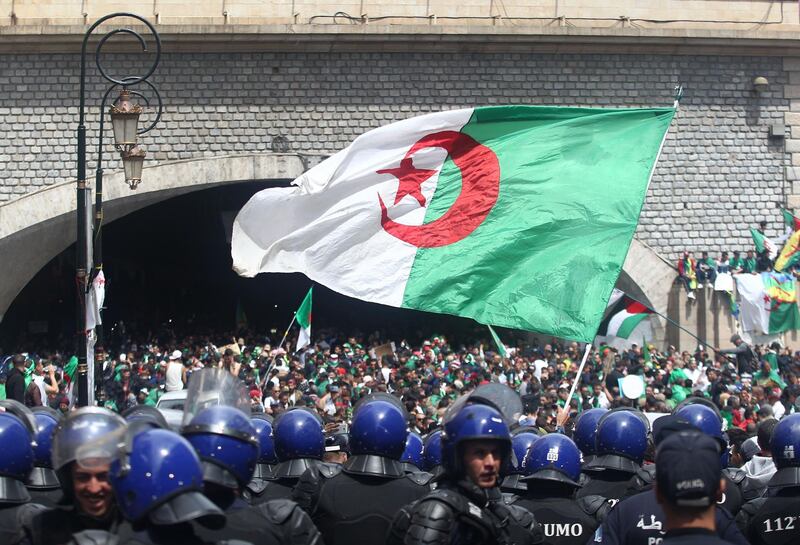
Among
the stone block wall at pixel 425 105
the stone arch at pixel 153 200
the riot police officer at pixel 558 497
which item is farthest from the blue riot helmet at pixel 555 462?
the stone block wall at pixel 425 105

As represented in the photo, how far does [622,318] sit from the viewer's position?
2616 cm

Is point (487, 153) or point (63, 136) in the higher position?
point (63, 136)

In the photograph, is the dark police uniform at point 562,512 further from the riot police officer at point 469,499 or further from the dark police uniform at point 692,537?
the dark police uniform at point 692,537

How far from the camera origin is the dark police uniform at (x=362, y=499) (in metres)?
6.14

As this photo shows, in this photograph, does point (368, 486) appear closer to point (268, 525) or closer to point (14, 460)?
point (14, 460)

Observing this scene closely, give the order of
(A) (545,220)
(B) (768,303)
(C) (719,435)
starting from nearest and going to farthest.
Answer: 1. (C) (719,435)
2. (A) (545,220)
3. (B) (768,303)

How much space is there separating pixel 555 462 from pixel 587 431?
176cm

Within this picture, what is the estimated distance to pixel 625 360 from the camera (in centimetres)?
2225

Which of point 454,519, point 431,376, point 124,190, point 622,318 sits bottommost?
point 454,519

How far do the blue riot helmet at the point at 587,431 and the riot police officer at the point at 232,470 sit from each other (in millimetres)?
3973

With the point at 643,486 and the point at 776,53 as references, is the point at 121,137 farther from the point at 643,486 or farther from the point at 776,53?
the point at 776,53

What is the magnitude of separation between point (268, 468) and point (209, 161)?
68.6 ft

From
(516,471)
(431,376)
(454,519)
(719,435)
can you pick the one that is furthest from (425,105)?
(454,519)

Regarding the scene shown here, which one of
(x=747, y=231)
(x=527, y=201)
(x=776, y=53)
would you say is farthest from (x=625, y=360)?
(x=527, y=201)
